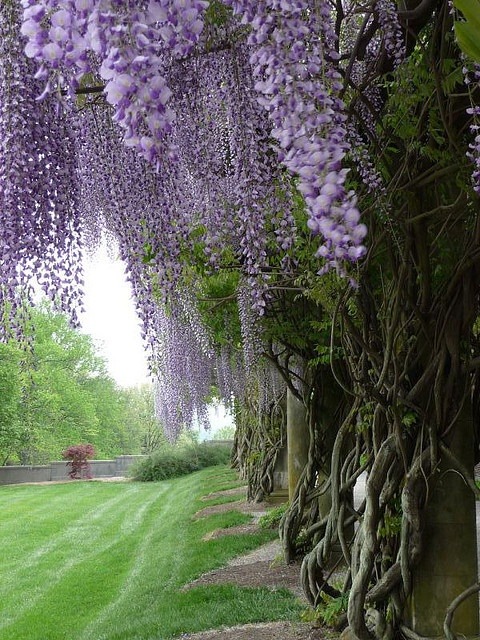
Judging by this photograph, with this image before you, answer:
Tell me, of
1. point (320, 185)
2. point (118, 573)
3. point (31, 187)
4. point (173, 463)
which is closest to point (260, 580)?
point (118, 573)

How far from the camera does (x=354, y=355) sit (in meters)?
4.55

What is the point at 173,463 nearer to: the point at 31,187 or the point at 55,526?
the point at 55,526

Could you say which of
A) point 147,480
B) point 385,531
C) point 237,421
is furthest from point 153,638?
point 147,480

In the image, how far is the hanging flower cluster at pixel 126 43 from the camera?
1207mm

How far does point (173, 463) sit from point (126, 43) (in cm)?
2519

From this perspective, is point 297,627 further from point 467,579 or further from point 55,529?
point 55,529

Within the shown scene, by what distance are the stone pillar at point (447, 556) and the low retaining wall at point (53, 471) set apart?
2422 cm

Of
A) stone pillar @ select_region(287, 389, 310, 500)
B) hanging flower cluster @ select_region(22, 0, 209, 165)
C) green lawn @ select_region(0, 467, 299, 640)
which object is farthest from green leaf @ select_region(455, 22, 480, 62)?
stone pillar @ select_region(287, 389, 310, 500)

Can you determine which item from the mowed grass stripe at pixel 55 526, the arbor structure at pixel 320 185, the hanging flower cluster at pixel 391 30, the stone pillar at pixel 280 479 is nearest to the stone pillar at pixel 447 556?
the arbor structure at pixel 320 185

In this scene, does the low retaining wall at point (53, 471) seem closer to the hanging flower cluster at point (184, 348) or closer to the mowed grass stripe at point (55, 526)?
the mowed grass stripe at point (55, 526)

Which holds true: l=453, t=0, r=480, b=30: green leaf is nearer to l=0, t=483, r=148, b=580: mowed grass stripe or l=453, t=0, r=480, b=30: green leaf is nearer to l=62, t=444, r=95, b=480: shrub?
l=0, t=483, r=148, b=580: mowed grass stripe

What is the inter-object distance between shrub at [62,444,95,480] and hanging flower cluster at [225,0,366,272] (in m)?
26.8

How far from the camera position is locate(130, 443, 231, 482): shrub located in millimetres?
25594

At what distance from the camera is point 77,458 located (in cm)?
2742
